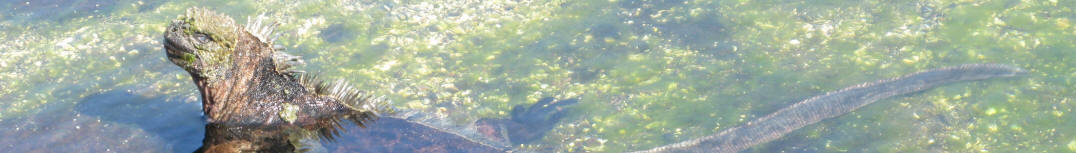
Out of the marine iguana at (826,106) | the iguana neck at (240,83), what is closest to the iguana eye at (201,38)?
the iguana neck at (240,83)

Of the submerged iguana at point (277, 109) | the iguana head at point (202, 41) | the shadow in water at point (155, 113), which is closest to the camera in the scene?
the iguana head at point (202, 41)

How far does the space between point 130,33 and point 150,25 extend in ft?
0.43

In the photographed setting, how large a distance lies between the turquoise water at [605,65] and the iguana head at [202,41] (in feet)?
1.33

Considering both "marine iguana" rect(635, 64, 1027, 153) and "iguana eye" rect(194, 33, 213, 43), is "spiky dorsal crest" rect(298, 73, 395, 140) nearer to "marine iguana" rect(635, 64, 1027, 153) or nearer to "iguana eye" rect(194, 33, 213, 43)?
"iguana eye" rect(194, 33, 213, 43)

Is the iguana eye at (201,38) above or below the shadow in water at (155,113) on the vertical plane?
above

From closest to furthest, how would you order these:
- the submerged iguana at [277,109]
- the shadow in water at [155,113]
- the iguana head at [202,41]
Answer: the iguana head at [202,41], the submerged iguana at [277,109], the shadow in water at [155,113]

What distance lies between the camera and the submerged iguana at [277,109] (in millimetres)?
3080

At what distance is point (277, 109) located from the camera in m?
3.37

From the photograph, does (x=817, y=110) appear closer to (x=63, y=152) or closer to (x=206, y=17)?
(x=206, y=17)

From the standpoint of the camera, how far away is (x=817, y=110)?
3.56 m

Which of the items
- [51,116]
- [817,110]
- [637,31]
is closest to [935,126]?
[817,110]

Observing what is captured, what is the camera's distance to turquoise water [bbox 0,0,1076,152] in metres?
3.40

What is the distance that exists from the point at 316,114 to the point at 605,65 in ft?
4.75

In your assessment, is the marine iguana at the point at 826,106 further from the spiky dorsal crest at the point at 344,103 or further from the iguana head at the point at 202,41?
the iguana head at the point at 202,41
